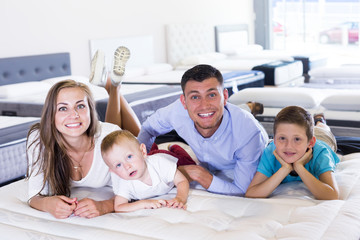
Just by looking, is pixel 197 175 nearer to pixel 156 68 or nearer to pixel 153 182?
pixel 153 182

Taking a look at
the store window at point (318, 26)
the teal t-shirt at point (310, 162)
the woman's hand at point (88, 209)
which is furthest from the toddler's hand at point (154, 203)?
the store window at point (318, 26)

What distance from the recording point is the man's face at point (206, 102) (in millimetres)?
1706

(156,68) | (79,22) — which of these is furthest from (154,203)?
(156,68)

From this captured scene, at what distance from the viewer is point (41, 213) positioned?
163cm

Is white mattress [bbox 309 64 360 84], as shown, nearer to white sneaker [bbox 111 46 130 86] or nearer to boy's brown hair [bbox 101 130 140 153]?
white sneaker [bbox 111 46 130 86]

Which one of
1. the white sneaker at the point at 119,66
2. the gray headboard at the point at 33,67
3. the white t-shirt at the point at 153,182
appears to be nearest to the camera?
the white t-shirt at the point at 153,182

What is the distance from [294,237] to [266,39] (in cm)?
717

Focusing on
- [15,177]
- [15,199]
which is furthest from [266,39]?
[15,199]

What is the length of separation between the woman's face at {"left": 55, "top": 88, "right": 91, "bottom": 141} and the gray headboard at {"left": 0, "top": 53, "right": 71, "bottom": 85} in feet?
8.08

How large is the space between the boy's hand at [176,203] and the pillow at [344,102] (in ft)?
6.48

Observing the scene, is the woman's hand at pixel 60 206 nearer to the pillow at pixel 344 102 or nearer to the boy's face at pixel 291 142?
the boy's face at pixel 291 142

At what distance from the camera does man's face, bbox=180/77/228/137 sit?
171 centimetres

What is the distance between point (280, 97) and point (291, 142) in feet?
6.07

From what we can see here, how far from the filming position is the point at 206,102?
1.71m
